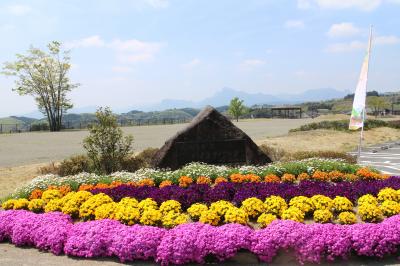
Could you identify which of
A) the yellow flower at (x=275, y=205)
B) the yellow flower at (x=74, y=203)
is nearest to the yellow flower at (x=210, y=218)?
the yellow flower at (x=275, y=205)

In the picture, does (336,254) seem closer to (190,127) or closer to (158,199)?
(158,199)

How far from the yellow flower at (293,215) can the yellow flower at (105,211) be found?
2.92 m

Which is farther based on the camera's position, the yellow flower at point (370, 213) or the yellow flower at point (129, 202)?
the yellow flower at point (129, 202)

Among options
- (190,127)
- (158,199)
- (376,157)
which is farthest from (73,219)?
(376,157)

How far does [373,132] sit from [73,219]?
29.4m

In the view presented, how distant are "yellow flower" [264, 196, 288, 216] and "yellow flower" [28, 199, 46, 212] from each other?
14.5 ft

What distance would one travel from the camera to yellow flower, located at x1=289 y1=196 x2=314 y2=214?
24.9 ft

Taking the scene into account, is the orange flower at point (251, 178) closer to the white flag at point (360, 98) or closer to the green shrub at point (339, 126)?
the white flag at point (360, 98)

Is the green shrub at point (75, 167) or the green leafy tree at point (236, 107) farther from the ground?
the green leafy tree at point (236, 107)

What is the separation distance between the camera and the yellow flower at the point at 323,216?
7.18 m

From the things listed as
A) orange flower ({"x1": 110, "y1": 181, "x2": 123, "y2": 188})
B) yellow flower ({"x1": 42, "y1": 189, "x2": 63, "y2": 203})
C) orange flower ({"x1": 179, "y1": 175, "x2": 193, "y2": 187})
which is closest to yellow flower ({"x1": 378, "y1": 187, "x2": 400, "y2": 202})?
orange flower ({"x1": 179, "y1": 175, "x2": 193, "y2": 187})

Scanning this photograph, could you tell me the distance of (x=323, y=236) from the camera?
618 centimetres

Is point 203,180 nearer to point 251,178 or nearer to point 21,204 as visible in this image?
point 251,178

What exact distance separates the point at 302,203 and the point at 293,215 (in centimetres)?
59
